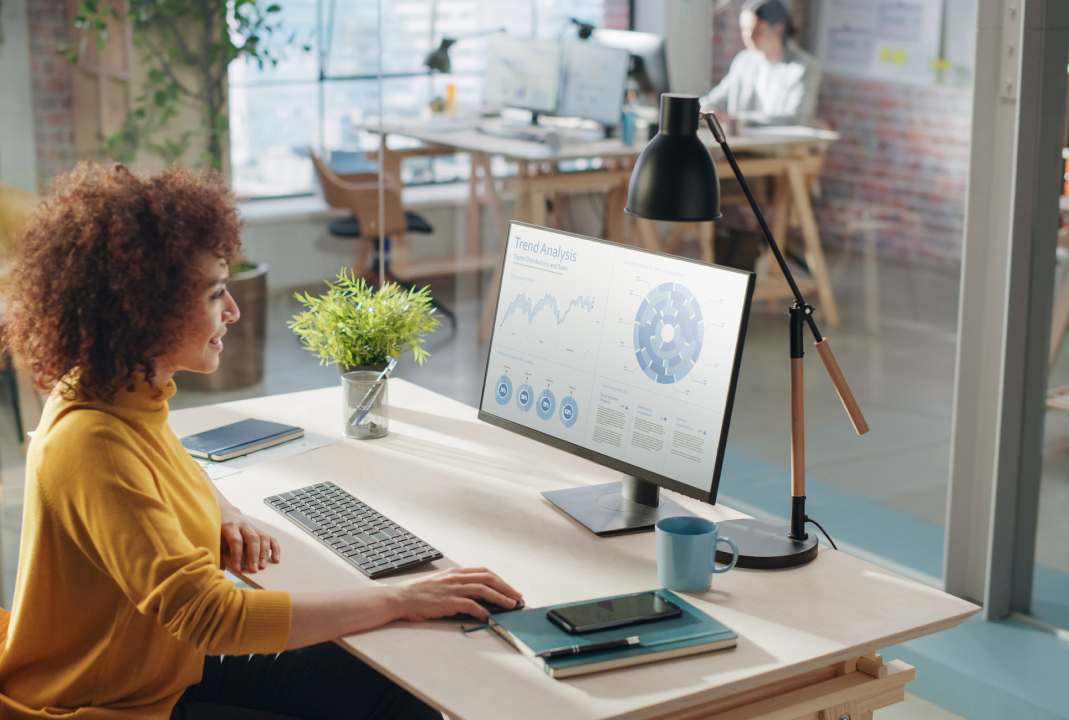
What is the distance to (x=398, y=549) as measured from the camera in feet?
5.61

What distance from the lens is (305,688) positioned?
1750mm

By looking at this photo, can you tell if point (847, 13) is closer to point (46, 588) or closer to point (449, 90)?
point (449, 90)

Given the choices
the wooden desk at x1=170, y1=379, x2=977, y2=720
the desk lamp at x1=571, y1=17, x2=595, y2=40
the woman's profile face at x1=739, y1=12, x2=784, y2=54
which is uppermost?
the desk lamp at x1=571, y1=17, x2=595, y2=40

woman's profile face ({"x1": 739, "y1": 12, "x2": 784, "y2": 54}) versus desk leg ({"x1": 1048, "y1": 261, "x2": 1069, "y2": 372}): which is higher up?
woman's profile face ({"x1": 739, "y1": 12, "x2": 784, "y2": 54})

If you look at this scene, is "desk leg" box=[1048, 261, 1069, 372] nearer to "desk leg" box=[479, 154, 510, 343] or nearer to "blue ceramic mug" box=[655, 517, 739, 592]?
"blue ceramic mug" box=[655, 517, 739, 592]

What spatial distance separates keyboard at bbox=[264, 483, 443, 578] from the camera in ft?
5.50

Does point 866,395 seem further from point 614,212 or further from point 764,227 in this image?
point 764,227

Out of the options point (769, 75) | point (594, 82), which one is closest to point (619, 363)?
point (769, 75)

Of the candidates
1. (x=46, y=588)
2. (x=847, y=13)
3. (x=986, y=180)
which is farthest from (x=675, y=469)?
(x=847, y=13)

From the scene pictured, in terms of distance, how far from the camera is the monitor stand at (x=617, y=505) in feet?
5.98

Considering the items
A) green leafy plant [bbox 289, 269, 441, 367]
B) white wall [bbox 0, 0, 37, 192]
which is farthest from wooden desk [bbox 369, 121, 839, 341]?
green leafy plant [bbox 289, 269, 441, 367]

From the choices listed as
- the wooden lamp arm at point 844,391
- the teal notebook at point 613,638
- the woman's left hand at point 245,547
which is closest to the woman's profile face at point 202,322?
the woman's left hand at point 245,547

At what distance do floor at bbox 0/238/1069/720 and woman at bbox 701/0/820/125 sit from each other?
47cm

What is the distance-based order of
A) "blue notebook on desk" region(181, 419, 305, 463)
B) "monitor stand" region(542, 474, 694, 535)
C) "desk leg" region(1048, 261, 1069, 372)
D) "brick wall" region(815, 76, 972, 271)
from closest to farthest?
"monitor stand" region(542, 474, 694, 535) < "blue notebook on desk" region(181, 419, 305, 463) < "desk leg" region(1048, 261, 1069, 372) < "brick wall" region(815, 76, 972, 271)
